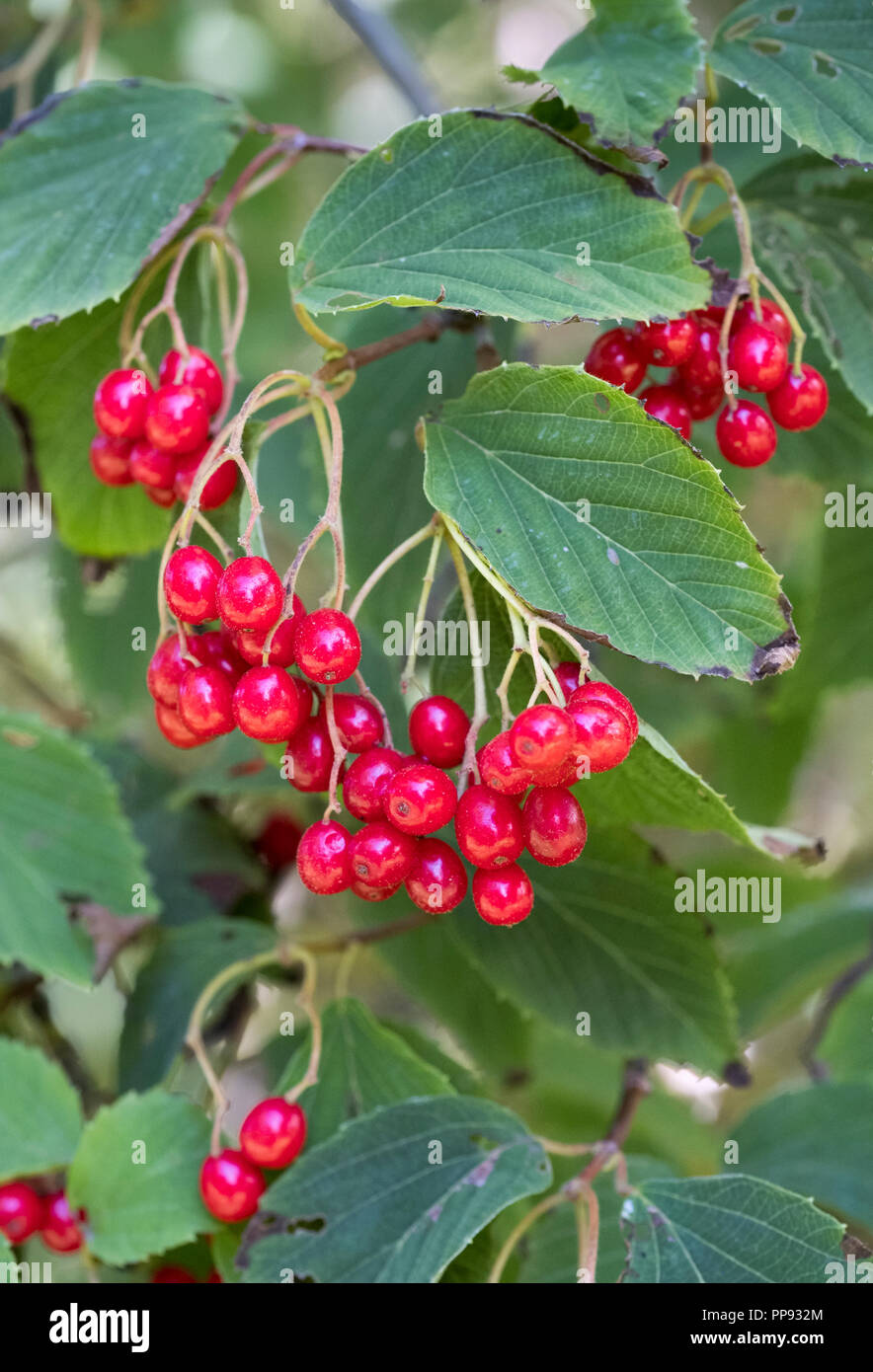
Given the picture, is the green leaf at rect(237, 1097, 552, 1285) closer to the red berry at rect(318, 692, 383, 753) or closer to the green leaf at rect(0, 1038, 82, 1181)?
the green leaf at rect(0, 1038, 82, 1181)

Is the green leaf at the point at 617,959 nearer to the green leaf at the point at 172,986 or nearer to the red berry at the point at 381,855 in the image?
the green leaf at the point at 172,986

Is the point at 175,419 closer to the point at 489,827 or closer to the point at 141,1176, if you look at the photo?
the point at 489,827

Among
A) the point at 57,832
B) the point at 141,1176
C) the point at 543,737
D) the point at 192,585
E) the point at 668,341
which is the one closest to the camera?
the point at 543,737

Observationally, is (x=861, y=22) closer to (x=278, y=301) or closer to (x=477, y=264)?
(x=477, y=264)

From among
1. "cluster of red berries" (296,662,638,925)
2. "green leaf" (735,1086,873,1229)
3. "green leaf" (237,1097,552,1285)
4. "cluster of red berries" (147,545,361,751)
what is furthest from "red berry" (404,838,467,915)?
"green leaf" (735,1086,873,1229)

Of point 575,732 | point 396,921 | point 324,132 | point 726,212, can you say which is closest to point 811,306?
point 726,212

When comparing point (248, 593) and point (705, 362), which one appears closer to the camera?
point (248, 593)

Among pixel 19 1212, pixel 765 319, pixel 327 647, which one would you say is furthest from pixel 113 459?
pixel 19 1212
